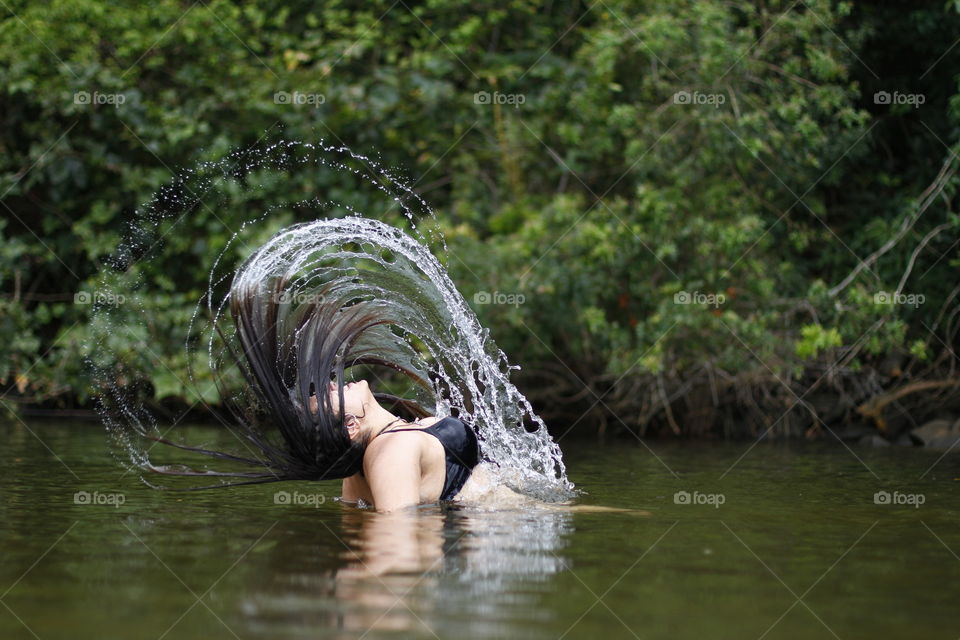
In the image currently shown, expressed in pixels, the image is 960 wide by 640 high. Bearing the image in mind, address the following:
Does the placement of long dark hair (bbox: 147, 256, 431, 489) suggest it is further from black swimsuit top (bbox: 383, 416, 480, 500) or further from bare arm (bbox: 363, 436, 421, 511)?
black swimsuit top (bbox: 383, 416, 480, 500)

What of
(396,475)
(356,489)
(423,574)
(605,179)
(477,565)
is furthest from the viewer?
(605,179)

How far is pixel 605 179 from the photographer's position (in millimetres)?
13500

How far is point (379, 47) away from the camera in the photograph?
1595 cm

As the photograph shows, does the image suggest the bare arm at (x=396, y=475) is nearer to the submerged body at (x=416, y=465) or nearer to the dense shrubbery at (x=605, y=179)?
the submerged body at (x=416, y=465)

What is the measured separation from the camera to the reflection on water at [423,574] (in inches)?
145

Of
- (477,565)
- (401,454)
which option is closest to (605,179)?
(401,454)

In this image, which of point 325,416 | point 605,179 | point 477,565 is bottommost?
point 477,565

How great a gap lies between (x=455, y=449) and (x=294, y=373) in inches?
39.1

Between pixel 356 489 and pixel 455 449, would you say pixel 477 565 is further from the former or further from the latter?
pixel 356 489

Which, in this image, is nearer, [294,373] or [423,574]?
[423,574]

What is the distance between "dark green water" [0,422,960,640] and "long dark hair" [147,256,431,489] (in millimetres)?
308

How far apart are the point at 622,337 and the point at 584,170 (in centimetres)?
295

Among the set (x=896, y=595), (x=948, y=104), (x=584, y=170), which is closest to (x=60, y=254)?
(x=584, y=170)

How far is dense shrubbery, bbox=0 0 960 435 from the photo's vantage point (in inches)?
451
